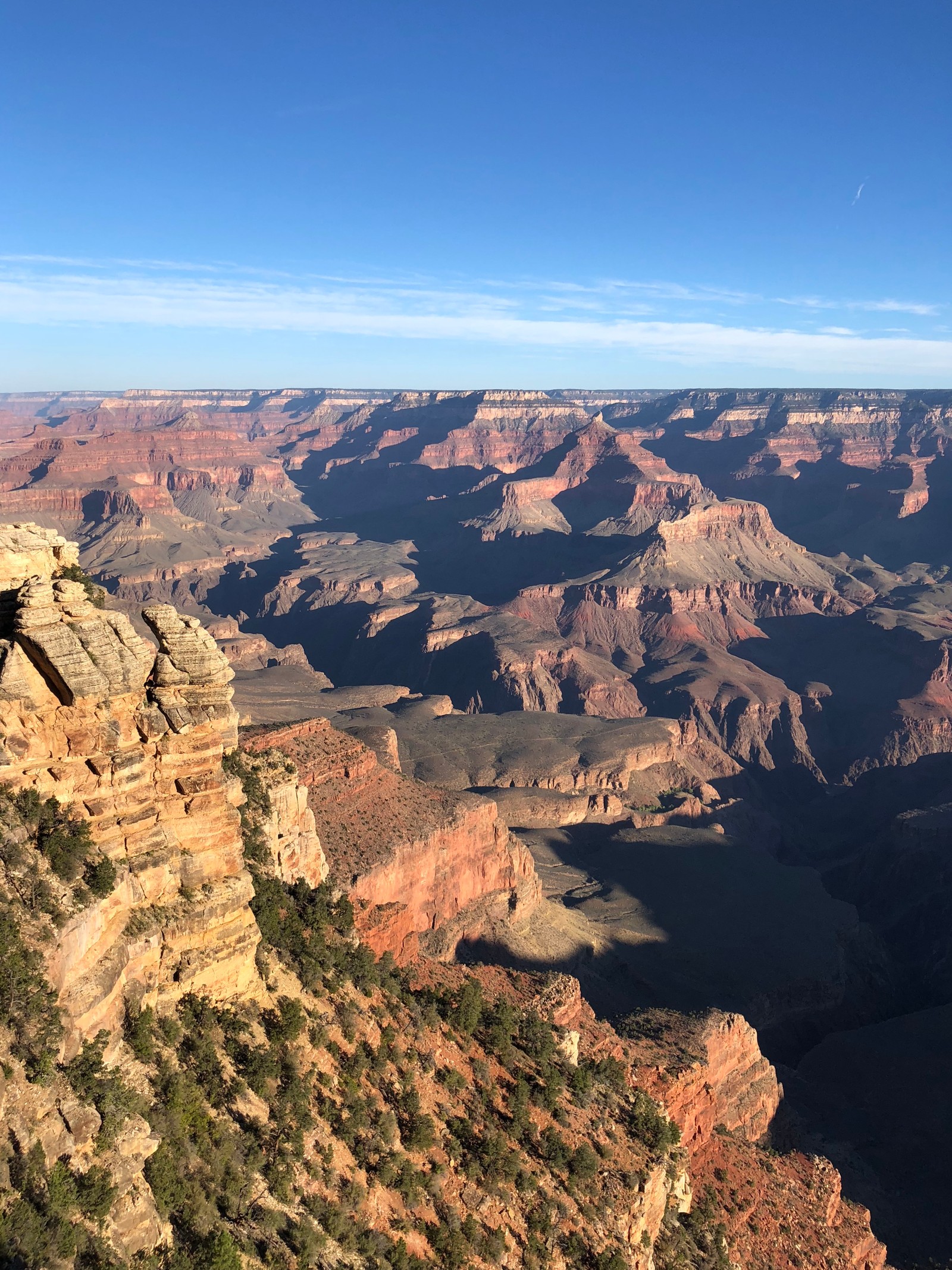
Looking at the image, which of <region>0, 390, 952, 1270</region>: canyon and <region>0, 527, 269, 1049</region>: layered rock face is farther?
<region>0, 390, 952, 1270</region>: canyon

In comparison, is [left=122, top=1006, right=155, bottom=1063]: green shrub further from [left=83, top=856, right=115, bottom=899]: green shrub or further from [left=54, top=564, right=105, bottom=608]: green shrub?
[left=54, top=564, right=105, bottom=608]: green shrub

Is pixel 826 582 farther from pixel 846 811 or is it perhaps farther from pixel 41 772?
pixel 41 772

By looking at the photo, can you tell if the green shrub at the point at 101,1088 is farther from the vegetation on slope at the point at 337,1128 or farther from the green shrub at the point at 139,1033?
the green shrub at the point at 139,1033

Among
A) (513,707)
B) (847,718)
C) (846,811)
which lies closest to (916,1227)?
(846,811)

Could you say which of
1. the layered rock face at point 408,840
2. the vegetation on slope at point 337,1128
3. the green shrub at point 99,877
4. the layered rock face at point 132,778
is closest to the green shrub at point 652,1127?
the vegetation on slope at point 337,1128

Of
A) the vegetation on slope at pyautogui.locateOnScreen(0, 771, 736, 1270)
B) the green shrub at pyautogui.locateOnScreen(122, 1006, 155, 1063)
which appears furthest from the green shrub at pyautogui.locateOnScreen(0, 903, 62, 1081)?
the green shrub at pyautogui.locateOnScreen(122, 1006, 155, 1063)

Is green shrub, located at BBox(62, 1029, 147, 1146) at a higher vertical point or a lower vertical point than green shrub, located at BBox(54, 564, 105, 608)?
lower
